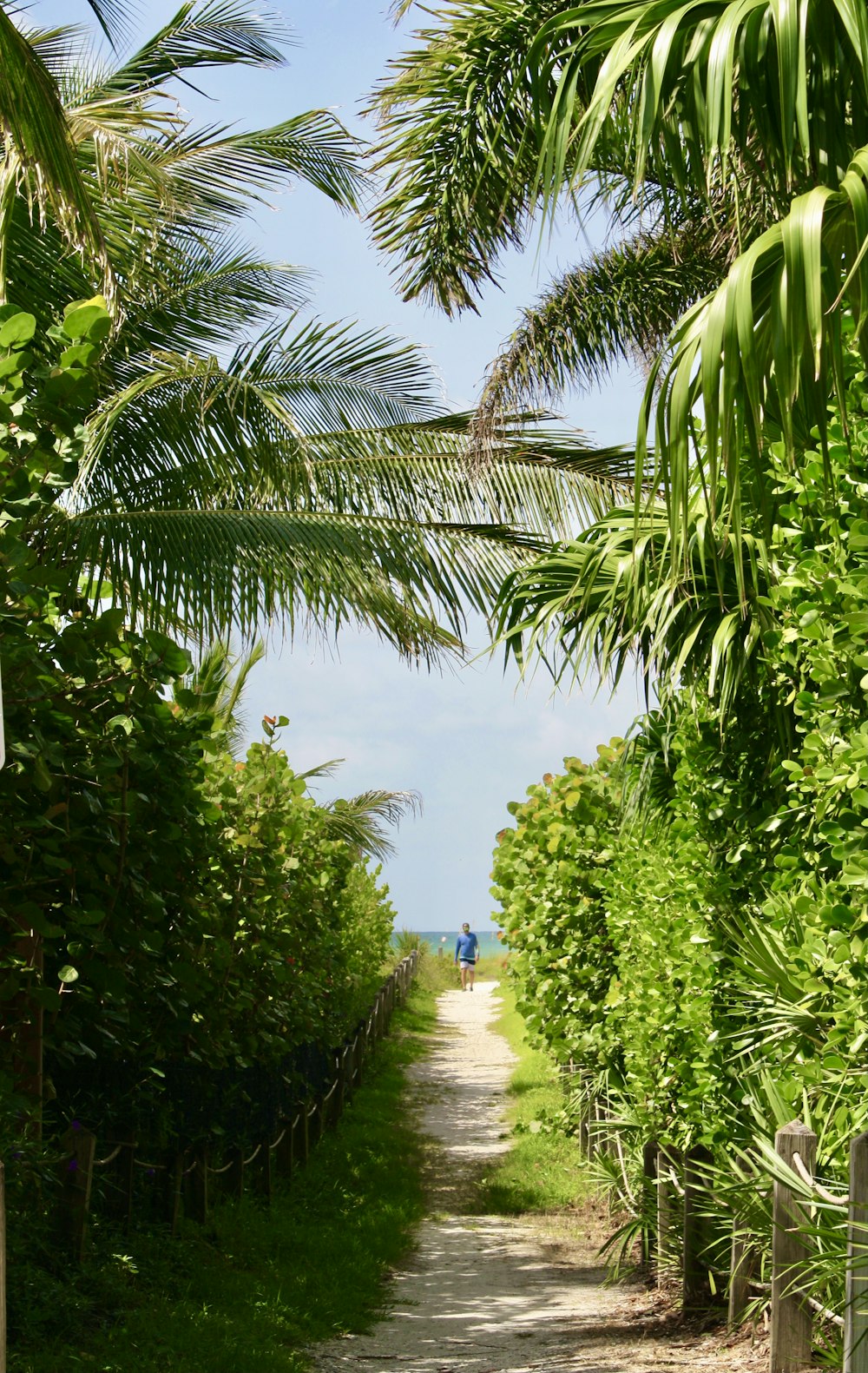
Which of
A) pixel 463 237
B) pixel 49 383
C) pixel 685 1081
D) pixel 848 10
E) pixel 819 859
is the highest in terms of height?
pixel 463 237

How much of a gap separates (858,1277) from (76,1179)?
3143 millimetres

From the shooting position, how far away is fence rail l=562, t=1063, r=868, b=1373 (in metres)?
2.90

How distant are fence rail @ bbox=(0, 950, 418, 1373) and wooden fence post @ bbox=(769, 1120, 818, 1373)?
2.46 meters

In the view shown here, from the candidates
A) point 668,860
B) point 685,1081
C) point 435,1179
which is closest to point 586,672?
point 668,860

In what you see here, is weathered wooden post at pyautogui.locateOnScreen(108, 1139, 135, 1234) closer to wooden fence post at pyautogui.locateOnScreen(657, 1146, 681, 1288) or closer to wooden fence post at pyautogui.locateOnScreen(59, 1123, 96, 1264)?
wooden fence post at pyautogui.locateOnScreen(59, 1123, 96, 1264)

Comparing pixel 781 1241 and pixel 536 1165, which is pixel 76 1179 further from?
pixel 536 1165

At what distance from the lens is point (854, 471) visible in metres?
3.58

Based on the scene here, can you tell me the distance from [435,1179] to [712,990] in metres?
5.40

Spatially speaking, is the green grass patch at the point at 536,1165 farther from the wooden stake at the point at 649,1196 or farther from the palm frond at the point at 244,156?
the palm frond at the point at 244,156

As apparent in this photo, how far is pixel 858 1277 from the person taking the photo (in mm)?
2996

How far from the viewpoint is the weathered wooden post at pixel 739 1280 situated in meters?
5.10

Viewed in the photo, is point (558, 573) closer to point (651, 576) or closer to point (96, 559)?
point (651, 576)

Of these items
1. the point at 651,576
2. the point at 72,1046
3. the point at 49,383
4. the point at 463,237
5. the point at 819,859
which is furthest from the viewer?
the point at 463,237

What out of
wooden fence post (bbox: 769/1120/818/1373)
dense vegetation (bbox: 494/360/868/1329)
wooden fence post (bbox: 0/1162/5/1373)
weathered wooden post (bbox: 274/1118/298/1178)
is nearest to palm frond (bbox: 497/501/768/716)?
dense vegetation (bbox: 494/360/868/1329)
